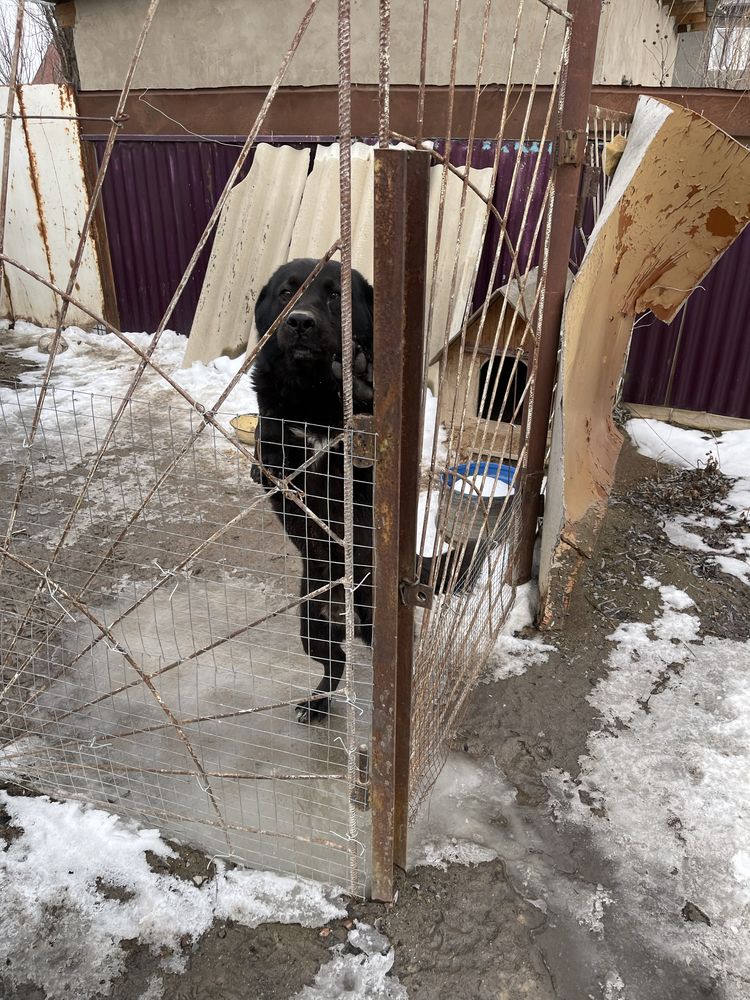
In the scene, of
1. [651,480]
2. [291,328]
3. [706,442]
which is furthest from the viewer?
[706,442]

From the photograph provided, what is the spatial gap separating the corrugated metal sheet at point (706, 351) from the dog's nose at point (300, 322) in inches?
150

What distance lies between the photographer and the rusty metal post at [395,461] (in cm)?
118

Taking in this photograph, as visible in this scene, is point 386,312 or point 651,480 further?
point 651,480

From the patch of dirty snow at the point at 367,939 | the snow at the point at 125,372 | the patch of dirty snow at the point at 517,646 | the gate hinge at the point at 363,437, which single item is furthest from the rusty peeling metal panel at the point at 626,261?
the snow at the point at 125,372

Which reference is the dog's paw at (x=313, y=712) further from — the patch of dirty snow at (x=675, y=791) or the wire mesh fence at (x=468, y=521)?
the patch of dirty snow at (x=675, y=791)

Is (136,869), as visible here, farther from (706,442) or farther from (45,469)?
(706,442)

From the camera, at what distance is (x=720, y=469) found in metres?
4.36

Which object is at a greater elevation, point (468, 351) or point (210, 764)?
point (468, 351)

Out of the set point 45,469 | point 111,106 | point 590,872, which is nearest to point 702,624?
point 590,872

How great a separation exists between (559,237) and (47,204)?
253 inches

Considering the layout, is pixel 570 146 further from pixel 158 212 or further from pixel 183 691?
pixel 158 212

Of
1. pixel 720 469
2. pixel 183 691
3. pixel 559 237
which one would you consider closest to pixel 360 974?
pixel 183 691

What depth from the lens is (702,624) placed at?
2.96m

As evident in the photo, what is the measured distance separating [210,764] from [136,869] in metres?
0.43
